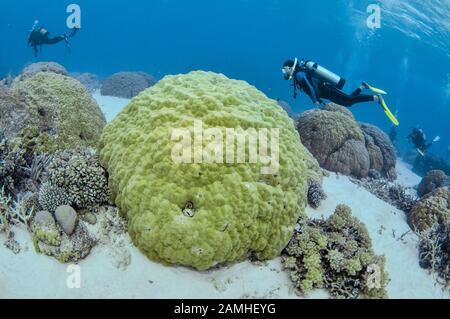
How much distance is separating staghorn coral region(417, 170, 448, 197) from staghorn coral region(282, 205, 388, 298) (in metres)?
9.08

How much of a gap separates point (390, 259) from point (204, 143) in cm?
422

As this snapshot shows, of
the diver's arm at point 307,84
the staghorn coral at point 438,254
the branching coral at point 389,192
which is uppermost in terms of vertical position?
the diver's arm at point 307,84

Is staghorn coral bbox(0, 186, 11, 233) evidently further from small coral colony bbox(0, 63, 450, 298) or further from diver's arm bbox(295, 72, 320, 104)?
diver's arm bbox(295, 72, 320, 104)

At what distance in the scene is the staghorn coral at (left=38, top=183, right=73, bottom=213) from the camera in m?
4.54

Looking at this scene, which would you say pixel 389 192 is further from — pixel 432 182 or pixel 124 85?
pixel 124 85

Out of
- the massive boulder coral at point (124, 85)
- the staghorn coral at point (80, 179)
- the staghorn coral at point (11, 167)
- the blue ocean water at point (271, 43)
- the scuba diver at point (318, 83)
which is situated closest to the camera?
the staghorn coral at point (80, 179)

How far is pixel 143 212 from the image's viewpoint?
165 inches

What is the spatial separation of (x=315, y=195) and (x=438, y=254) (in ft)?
7.78

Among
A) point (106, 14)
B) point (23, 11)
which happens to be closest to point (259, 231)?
point (106, 14)

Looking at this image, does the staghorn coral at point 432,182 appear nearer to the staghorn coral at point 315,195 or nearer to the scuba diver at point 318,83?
the scuba diver at point 318,83

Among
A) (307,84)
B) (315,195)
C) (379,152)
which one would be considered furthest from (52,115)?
(379,152)

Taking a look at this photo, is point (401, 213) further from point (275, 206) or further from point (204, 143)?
point (204, 143)

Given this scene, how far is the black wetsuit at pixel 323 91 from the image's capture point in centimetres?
973

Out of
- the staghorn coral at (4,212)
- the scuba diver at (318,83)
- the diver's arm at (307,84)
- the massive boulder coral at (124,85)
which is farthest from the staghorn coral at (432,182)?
the massive boulder coral at (124,85)
